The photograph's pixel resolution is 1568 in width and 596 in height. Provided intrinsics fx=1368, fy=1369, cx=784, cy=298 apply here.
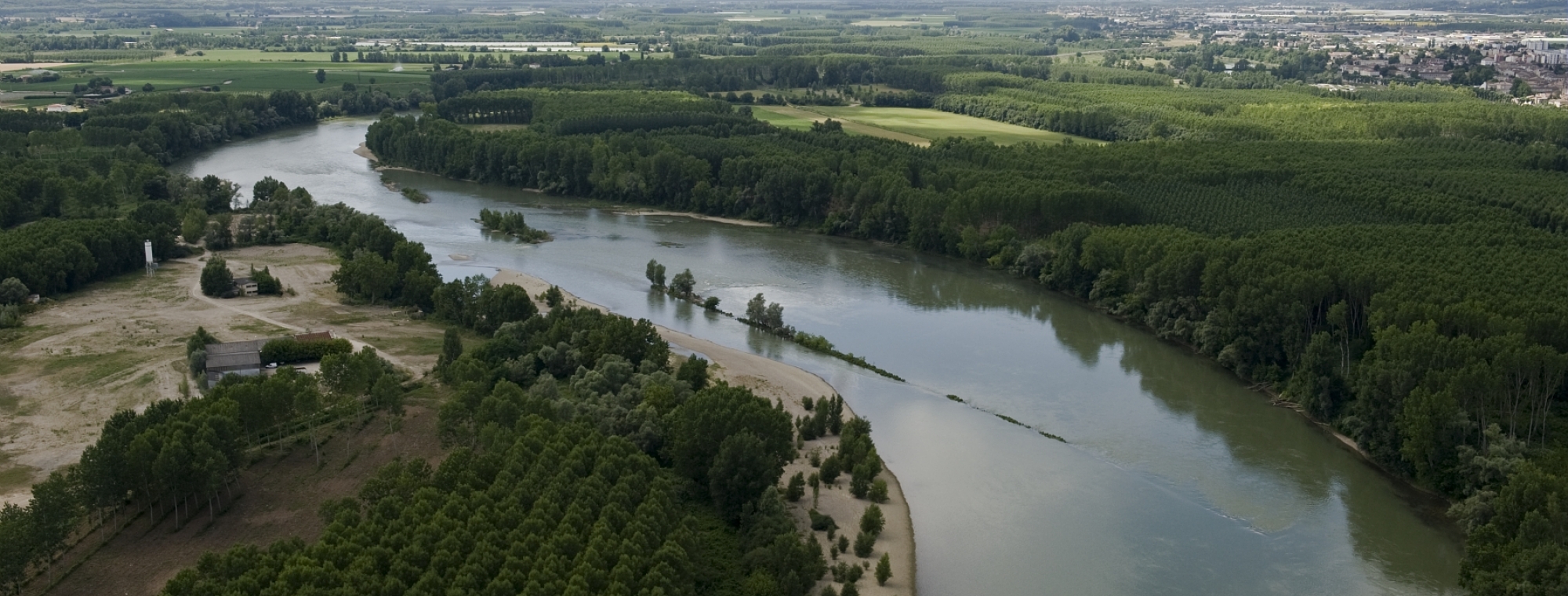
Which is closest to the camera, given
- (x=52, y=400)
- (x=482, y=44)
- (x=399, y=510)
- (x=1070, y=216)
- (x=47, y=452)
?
(x=399, y=510)

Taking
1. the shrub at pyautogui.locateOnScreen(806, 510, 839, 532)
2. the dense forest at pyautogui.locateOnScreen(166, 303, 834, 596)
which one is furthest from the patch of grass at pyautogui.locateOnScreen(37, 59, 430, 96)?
the shrub at pyautogui.locateOnScreen(806, 510, 839, 532)

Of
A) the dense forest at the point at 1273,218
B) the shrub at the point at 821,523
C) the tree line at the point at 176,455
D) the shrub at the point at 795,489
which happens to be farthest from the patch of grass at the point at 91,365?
the dense forest at the point at 1273,218

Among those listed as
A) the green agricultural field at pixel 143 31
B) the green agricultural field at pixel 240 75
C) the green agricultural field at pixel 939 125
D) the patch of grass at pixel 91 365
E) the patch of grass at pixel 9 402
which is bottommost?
the patch of grass at pixel 9 402

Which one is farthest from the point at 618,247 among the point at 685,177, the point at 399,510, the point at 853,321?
the point at 399,510

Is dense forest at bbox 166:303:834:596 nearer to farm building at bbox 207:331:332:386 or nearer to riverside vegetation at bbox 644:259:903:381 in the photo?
farm building at bbox 207:331:332:386

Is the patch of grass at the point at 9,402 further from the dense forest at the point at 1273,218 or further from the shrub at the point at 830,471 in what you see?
the dense forest at the point at 1273,218

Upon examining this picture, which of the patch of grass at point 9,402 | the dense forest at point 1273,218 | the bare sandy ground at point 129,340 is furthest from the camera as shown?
the patch of grass at point 9,402

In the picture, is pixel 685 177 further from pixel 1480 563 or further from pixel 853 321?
pixel 1480 563
